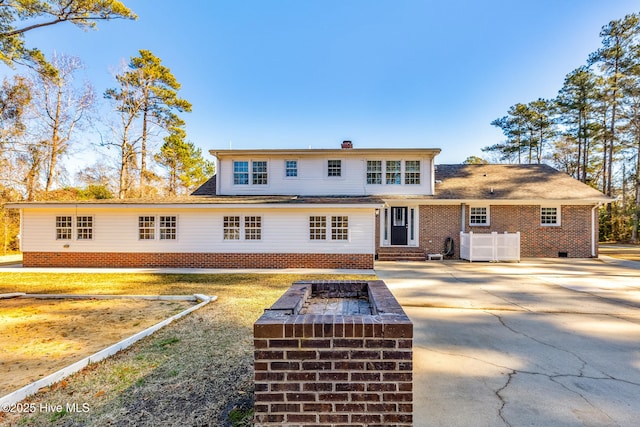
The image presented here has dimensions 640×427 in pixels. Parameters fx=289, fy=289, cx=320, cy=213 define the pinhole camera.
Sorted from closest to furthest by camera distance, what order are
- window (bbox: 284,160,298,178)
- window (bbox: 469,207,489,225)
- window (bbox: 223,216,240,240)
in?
window (bbox: 223,216,240,240), window (bbox: 469,207,489,225), window (bbox: 284,160,298,178)

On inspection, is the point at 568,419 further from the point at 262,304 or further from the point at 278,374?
the point at 262,304

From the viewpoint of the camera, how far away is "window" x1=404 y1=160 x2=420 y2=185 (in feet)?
50.8

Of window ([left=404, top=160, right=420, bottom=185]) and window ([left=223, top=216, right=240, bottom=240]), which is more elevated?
window ([left=404, top=160, right=420, bottom=185])

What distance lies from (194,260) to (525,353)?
11.9 m

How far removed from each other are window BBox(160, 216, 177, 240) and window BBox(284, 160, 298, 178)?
600 cm

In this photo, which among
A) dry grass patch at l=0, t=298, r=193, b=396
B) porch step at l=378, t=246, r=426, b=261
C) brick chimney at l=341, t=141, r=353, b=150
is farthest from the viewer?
brick chimney at l=341, t=141, r=353, b=150

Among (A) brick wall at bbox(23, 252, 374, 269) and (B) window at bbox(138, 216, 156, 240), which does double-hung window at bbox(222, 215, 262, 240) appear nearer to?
(A) brick wall at bbox(23, 252, 374, 269)

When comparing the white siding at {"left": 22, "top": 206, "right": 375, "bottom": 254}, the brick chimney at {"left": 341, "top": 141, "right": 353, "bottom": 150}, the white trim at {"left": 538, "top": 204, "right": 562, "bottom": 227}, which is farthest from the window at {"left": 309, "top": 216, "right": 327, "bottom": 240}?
the white trim at {"left": 538, "top": 204, "right": 562, "bottom": 227}

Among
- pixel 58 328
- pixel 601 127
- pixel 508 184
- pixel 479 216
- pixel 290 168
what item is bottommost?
pixel 58 328

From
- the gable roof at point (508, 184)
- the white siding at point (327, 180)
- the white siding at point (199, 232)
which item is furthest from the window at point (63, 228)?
the gable roof at point (508, 184)

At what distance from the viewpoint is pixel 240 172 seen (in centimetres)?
1582

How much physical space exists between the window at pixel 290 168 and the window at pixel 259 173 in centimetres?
115

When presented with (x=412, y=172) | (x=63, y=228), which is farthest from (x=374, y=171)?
(x=63, y=228)

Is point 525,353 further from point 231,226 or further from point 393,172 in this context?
point 393,172
